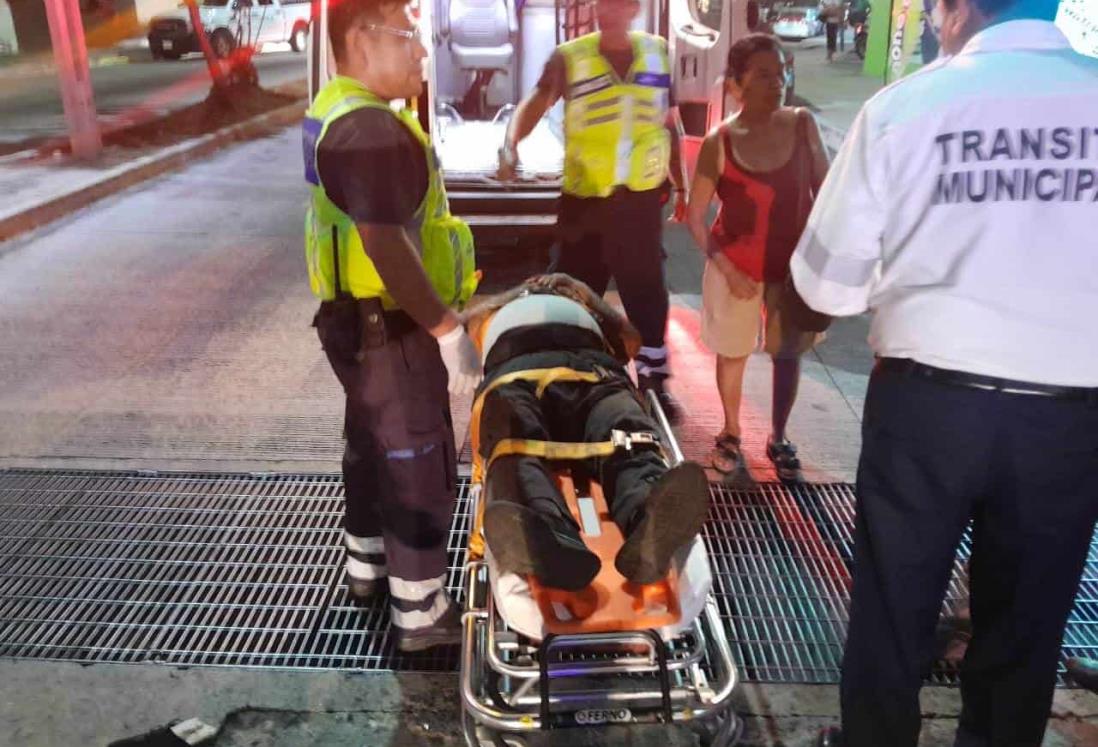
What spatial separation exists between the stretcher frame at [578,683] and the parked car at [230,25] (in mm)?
21560

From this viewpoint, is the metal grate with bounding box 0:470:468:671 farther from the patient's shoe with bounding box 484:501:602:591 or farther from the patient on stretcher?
the patient's shoe with bounding box 484:501:602:591

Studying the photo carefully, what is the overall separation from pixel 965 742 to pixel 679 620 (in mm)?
818

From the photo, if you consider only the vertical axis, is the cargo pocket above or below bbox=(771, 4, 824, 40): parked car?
above

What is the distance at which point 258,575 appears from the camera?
131 inches

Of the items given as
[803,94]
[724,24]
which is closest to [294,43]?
[803,94]

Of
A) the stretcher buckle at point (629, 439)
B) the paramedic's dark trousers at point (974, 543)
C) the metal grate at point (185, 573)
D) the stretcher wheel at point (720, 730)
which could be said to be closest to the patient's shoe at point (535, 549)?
the stretcher buckle at point (629, 439)

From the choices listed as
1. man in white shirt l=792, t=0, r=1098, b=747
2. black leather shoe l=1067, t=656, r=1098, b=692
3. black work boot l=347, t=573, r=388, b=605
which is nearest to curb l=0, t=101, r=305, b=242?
black work boot l=347, t=573, r=388, b=605

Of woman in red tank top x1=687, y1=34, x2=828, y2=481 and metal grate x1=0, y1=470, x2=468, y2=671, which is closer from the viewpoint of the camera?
metal grate x1=0, y1=470, x2=468, y2=671

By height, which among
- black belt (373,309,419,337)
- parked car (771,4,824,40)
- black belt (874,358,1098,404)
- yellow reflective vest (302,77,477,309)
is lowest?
parked car (771,4,824,40)

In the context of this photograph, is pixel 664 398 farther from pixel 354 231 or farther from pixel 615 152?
pixel 354 231

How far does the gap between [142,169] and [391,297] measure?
916cm

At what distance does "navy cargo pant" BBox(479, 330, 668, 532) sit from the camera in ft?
7.59

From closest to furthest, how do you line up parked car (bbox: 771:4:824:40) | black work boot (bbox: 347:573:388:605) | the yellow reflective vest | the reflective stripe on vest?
the yellow reflective vest, black work boot (bbox: 347:573:388:605), the reflective stripe on vest, parked car (bbox: 771:4:824:40)

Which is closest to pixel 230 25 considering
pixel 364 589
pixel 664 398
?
pixel 664 398
